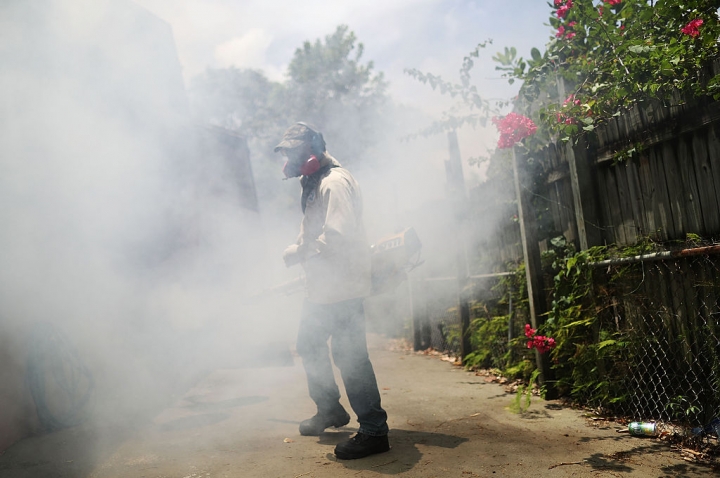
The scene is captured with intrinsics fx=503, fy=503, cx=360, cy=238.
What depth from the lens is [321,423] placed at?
10.4 feet

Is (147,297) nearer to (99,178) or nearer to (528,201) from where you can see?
(99,178)

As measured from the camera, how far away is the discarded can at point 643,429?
276 centimetres

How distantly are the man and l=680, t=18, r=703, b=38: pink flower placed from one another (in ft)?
6.49

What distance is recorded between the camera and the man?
2779mm

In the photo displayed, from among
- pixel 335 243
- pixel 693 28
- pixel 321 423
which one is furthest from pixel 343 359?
pixel 693 28

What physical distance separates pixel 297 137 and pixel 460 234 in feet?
10.6

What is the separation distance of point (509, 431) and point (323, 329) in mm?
1305

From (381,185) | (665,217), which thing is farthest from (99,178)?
(381,185)

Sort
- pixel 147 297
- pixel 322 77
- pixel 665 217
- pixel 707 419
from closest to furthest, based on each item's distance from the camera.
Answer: pixel 707 419 < pixel 665 217 < pixel 147 297 < pixel 322 77

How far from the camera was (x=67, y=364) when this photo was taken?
12.5ft

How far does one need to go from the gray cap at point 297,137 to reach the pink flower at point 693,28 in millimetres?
2148

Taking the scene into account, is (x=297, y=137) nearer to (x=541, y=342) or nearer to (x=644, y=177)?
(x=644, y=177)

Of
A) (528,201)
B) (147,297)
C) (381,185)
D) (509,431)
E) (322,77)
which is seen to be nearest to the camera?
(509,431)

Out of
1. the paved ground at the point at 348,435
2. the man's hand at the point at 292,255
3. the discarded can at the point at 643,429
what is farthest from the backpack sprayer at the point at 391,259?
the discarded can at the point at 643,429
